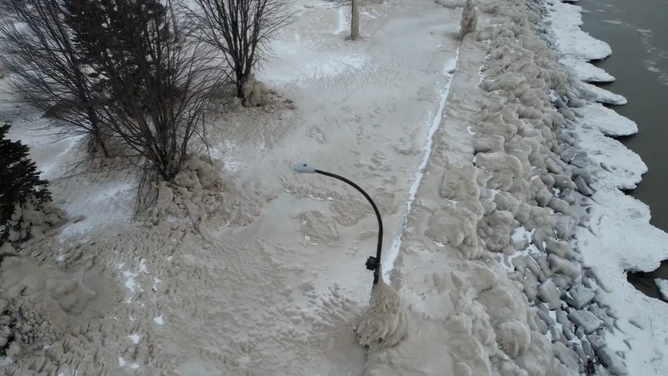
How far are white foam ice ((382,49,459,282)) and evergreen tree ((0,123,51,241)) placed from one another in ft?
28.7

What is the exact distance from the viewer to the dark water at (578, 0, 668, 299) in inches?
596

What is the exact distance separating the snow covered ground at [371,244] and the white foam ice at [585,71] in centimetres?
245

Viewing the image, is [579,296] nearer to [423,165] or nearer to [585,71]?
[423,165]

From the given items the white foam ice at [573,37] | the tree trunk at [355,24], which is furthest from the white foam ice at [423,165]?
the white foam ice at [573,37]

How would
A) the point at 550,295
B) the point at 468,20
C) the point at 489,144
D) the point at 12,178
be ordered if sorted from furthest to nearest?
the point at 468,20 → the point at 489,144 → the point at 550,295 → the point at 12,178

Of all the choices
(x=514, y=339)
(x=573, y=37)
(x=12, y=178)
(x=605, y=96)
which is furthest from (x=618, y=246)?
(x=12, y=178)

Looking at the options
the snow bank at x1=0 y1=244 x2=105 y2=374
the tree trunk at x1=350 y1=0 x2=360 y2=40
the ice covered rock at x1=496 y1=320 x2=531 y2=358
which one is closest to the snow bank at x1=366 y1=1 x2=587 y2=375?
the ice covered rock at x1=496 y1=320 x2=531 y2=358

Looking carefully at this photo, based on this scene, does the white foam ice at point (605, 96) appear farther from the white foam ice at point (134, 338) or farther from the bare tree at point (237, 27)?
the white foam ice at point (134, 338)

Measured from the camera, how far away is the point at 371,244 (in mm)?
11727

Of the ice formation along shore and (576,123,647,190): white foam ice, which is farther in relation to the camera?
(576,123,647,190): white foam ice

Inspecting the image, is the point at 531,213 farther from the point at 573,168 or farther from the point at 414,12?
the point at 414,12

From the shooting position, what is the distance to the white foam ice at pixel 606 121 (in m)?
17.8

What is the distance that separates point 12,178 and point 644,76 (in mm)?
24956

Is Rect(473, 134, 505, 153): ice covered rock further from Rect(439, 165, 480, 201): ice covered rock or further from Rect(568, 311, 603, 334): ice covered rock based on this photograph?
Rect(568, 311, 603, 334): ice covered rock
